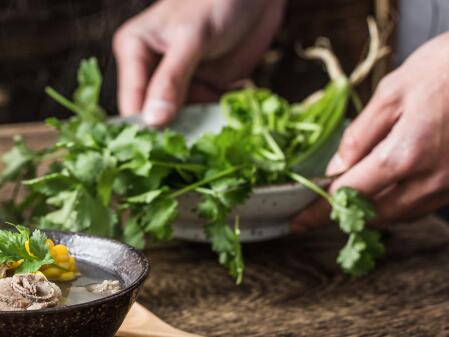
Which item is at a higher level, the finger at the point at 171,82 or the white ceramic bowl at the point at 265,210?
the finger at the point at 171,82

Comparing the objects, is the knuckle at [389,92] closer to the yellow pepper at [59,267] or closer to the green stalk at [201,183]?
the green stalk at [201,183]

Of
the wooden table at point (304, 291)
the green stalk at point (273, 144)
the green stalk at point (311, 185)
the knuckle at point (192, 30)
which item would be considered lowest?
the wooden table at point (304, 291)

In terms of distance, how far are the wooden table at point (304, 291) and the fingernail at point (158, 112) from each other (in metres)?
0.33

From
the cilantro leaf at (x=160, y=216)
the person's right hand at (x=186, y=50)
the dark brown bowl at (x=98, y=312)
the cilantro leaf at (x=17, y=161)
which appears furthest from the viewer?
the person's right hand at (x=186, y=50)

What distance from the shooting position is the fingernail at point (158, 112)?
1664 mm

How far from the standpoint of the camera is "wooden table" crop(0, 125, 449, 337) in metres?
1.10

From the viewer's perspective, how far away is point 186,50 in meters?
1.84

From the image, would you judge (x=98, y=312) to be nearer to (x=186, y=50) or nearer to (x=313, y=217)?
(x=313, y=217)

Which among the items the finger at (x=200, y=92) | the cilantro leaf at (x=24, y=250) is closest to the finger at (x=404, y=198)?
the cilantro leaf at (x=24, y=250)

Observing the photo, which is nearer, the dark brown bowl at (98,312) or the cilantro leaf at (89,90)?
the dark brown bowl at (98,312)

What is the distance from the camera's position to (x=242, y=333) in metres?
1.07

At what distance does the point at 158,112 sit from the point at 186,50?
23 centimetres

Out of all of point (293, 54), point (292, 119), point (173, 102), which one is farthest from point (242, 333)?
point (293, 54)

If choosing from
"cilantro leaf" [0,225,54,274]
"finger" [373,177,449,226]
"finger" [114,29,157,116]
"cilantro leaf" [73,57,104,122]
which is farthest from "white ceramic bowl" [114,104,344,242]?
"finger" [114,29,157,116]
